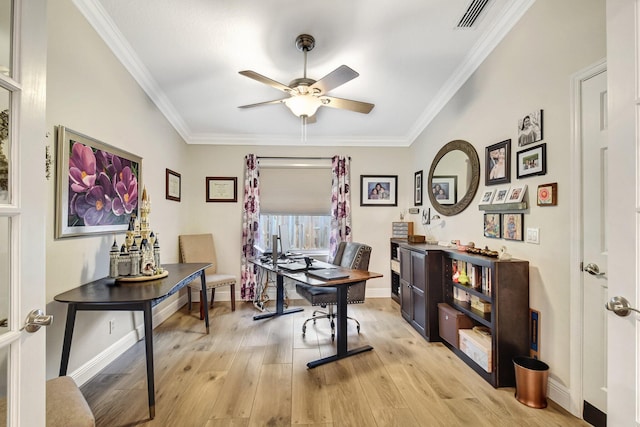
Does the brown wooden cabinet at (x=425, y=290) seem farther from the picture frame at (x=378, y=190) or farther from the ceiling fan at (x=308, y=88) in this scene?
the ceiling fan at (x=308, y=88)

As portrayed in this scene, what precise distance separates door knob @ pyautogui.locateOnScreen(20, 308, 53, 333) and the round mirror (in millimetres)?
3107

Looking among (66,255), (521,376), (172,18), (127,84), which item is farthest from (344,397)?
(127,84)

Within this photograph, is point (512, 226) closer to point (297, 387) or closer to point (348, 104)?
point (348, 104)

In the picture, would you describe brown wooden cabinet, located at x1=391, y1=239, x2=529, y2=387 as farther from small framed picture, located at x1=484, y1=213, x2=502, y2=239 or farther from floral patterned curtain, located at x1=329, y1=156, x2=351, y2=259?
floral patterned curtain, located at x1=329, y1=156, x2=351, y2=259

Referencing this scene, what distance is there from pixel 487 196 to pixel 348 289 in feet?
5.15

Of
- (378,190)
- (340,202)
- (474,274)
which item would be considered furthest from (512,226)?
(340,202)

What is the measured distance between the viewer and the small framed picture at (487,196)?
8.27ft

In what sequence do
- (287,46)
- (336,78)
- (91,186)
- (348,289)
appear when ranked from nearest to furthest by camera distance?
(336,78)
(91,186)
(287,46)
(348,289)

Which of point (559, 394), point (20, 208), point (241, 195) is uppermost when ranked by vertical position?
point (241, 195)

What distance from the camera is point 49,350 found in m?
1.79

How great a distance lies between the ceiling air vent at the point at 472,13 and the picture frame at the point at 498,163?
3.18ft

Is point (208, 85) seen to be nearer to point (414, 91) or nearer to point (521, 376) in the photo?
point (414, 91)

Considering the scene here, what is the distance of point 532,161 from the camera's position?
210cm

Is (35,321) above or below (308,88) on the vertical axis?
below
